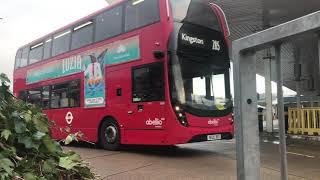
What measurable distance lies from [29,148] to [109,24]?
7400 mm

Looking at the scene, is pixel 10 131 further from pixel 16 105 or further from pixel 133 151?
pixel 133 151

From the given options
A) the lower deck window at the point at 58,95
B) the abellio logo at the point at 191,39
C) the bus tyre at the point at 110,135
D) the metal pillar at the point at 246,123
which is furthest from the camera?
the lower deck window at the point at 58,95

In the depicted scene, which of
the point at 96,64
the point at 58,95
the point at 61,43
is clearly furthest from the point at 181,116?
the point at 61,43

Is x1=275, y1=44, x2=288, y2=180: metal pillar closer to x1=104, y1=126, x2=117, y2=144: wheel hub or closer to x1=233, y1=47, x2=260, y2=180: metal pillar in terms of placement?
x1=233, y1=47, x2=260, y2=180: metal pillar

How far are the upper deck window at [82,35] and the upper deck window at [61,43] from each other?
0.32 metres

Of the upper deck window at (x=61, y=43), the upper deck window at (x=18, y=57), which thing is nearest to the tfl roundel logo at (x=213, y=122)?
the upper deck window at (x=61, y=43)

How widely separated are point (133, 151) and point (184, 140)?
231 cm

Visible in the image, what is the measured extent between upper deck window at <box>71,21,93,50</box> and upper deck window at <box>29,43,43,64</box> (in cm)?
242

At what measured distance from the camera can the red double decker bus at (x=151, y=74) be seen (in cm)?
971

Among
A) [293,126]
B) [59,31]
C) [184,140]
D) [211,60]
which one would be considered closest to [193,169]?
[184,140]

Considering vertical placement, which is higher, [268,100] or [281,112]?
[268,100]

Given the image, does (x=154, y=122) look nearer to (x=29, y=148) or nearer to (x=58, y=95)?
(x=58, y=95)

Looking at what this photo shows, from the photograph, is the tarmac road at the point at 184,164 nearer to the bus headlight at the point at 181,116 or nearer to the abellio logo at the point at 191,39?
the bus headlight at the point at 181,116

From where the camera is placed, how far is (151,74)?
10086mm
